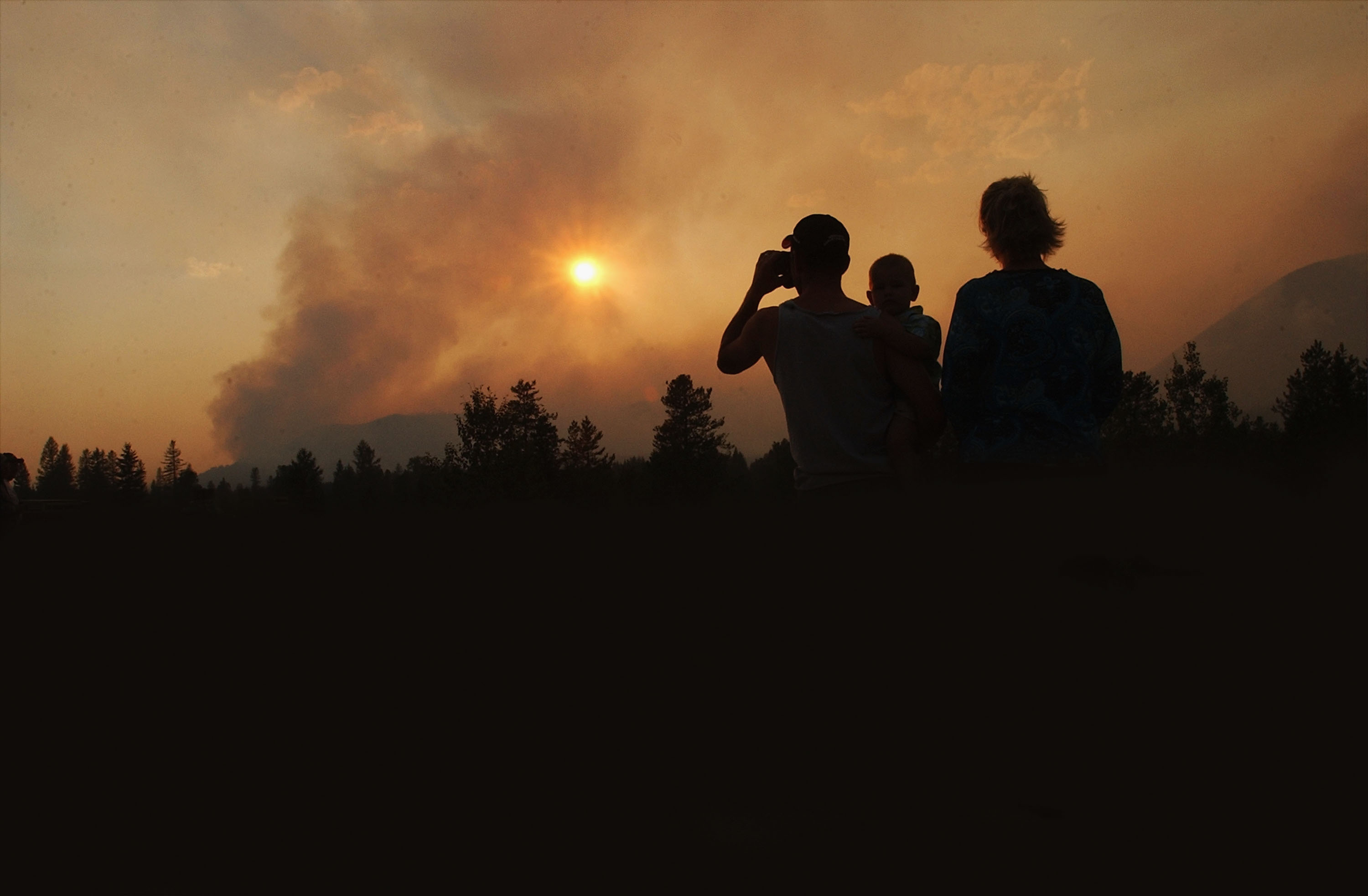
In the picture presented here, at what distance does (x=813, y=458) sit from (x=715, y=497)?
7.07ft

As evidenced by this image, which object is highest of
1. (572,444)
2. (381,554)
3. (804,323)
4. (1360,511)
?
(572,444)

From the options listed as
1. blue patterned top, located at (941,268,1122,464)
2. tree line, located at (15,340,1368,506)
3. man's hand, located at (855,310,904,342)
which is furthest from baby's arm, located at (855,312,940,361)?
Result: tree line, located at (15,340,1368,506)

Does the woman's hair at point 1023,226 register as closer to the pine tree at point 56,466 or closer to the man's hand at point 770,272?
the man's hand at point 770,272

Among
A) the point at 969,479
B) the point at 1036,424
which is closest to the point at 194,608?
the point at 969,479

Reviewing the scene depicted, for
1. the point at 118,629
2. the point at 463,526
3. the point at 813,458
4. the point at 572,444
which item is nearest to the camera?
the point at 813,458

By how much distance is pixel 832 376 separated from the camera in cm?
289

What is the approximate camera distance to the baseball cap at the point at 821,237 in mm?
2932

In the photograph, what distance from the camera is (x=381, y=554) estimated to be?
15.8 ft

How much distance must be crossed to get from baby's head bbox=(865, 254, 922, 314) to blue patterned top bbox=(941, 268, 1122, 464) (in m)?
0.78

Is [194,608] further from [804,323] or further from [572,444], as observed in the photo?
[572,444]

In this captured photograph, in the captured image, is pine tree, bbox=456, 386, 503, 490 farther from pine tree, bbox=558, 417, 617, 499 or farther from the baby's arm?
the baby's arm

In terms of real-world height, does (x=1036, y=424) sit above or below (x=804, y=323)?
below

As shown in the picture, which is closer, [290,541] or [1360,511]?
[1360,511]

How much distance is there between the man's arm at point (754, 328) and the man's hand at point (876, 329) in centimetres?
36
